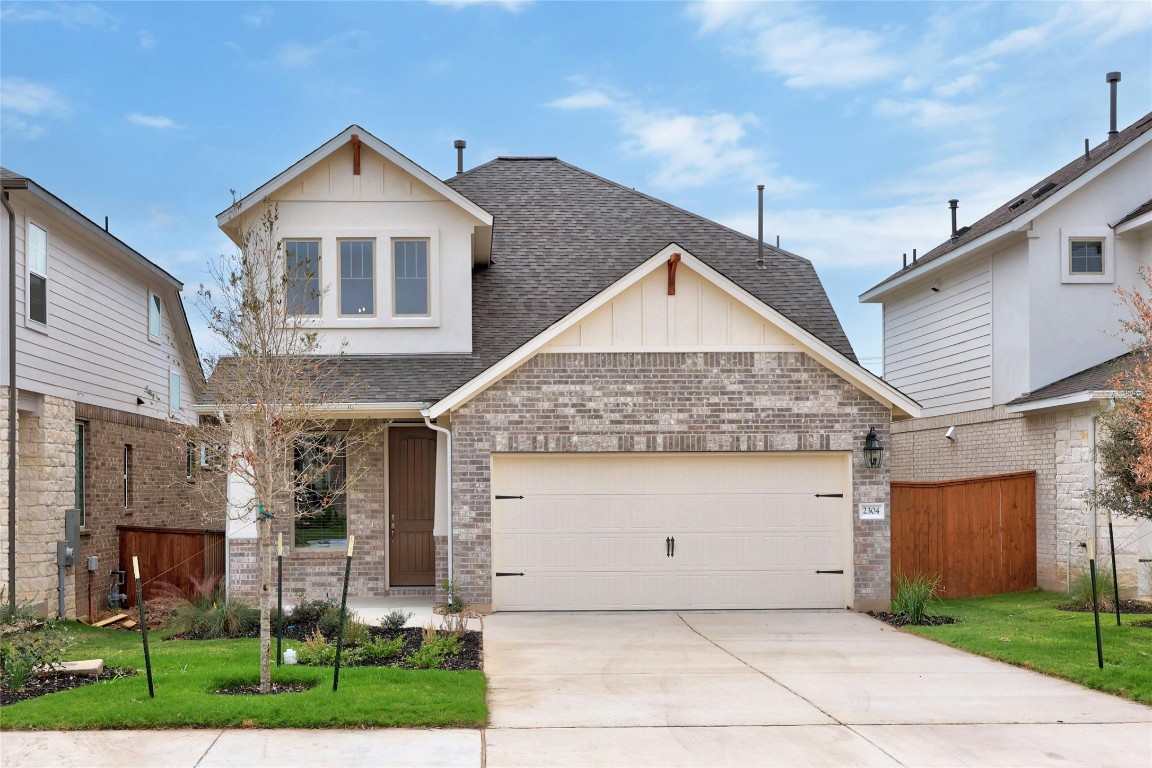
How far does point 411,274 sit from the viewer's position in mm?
16672

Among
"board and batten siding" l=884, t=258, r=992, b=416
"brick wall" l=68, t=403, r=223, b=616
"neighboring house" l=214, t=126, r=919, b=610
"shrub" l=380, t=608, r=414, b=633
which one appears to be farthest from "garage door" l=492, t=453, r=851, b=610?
"board and batten siding" l=884, t=258, r=992, b=416

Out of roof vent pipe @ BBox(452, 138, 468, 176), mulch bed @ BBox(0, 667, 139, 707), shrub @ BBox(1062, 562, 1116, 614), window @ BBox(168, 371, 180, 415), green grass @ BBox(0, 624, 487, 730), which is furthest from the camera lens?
roof vent pipe @ BBox(452, 138, 468, 176)

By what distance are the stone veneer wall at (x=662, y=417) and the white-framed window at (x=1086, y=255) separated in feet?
16.9

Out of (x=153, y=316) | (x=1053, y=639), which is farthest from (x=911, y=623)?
(x=153, y=316)

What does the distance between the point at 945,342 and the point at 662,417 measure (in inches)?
348

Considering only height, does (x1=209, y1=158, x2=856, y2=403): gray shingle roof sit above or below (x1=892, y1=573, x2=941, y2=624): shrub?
above

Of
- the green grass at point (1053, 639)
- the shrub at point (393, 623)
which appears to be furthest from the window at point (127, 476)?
the green grass at point (1053, 639)

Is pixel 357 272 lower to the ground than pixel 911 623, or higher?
higher

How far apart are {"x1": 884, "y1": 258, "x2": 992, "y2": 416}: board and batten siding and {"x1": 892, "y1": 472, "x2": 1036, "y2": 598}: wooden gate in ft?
8.33

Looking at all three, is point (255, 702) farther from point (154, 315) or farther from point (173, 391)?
point (173, 391)

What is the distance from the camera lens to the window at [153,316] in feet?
64.5

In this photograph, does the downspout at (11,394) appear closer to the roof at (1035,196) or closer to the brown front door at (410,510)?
the brown front door at (410,510)

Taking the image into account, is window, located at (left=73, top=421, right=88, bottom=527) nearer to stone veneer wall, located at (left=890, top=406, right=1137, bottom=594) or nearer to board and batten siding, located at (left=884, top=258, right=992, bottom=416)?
stone veneer wall, located at (left=890, top=406, right=1137, bottom=594)

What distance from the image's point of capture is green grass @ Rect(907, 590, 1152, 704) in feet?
33.4
